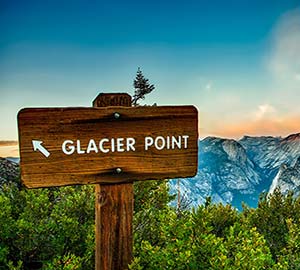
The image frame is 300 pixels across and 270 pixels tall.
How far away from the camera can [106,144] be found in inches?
83.2

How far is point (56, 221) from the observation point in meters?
2.75

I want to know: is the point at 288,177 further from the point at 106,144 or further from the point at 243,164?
the point at 106,144

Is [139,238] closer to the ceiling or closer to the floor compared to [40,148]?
closer to the floor

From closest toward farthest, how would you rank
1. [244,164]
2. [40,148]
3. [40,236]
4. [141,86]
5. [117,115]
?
[40,148]
[117,115]
[40,236]
[141,86]
[244,164]

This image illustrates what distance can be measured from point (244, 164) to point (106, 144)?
1376 cm

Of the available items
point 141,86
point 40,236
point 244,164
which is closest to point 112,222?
point 40,236

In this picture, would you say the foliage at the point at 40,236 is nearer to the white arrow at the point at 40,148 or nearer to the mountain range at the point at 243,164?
the white arrow at the point at 40,148

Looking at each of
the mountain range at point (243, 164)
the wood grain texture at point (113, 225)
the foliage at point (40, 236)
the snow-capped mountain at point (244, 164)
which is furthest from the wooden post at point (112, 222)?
the snow-capped mountain at point (244, 164)

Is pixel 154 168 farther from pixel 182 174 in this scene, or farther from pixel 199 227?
pixel 199 227

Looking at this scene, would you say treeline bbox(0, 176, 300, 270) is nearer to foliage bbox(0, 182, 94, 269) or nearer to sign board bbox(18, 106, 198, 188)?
foliage bbox(0, 182, 94, 269)

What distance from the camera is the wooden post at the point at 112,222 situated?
2139mm

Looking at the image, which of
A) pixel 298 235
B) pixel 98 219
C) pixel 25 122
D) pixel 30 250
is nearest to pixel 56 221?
pixel 30 250

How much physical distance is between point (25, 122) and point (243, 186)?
13.5m

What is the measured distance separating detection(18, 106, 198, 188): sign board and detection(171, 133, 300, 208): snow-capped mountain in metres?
11.3
